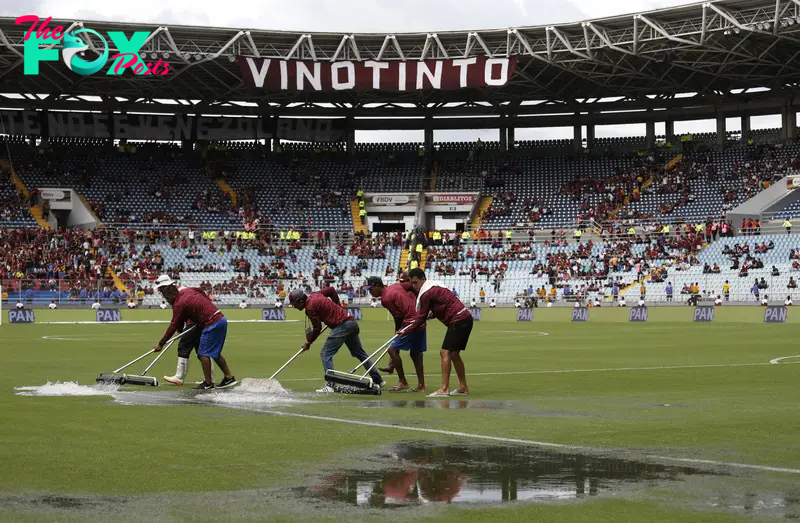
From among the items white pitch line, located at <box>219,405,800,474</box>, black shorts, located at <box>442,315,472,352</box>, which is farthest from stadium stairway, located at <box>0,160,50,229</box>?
white pitch line, located at <box>219,405,800,474</box>

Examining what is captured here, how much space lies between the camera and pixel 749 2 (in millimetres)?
62188

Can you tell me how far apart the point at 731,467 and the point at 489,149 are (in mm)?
78924

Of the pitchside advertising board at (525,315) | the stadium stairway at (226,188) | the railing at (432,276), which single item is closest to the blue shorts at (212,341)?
the railing at (432,276)

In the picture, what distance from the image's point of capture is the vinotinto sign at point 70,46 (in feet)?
216

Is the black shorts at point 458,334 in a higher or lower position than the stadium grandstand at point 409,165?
lower

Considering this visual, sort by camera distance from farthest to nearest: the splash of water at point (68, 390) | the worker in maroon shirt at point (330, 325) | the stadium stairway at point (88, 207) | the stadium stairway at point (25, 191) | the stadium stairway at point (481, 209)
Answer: the stadium stairway at point (481, 209)
the stadium stairway at point (88, 207)
the stadium stairway at point (25, 191)
the worker in maroon shirt at point (330, 325)
the splash of water at point (68, 390)

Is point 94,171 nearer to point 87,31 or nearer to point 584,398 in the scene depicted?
point 87,31

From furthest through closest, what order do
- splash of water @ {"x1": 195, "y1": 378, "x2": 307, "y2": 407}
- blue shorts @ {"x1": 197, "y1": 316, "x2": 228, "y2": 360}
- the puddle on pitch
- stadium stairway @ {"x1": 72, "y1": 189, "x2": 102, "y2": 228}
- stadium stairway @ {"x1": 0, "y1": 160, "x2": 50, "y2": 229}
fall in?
stadium stairway @ {"x1": 72, "y1": 189, "x2": 102, "y2": 228} < stadium stairway @ {"x1": 0, "y1": 160, "x2": 50, "y2": 229} < blue shorts @ {"x1": 197, "y1": 316, "x2": 228, "y2": 360} < splash of water @ {"x1": 195, "y1": 378, "x2": 307, "y2": 407} < the puddle on pitch

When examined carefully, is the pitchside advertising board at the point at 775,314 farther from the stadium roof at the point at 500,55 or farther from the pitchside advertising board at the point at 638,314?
the stadium roof at the point at 500,55

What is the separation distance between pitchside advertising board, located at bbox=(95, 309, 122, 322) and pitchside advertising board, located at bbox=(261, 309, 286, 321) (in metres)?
7.66

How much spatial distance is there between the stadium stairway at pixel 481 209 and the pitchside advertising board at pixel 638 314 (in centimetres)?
2599

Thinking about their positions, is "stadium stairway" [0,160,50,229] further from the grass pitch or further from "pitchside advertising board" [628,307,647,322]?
the grass pitch

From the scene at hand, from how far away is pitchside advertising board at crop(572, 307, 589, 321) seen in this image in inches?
2201

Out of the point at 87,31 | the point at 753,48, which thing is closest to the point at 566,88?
the point at 753,48
